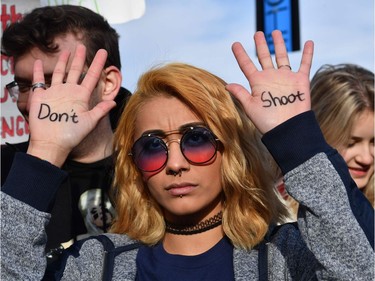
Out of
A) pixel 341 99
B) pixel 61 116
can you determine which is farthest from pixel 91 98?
pixel 341 99

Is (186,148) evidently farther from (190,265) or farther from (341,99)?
(341,99)

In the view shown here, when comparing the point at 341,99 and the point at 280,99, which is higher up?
the point at 280,99

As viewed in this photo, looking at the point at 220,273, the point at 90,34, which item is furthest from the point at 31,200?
the point at 90,34

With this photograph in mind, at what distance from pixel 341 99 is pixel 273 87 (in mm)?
1505

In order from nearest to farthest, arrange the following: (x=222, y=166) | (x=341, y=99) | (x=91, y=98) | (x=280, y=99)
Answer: (x=280, y=99) < (x=222, y=166) < (x=91, y=98) < (x=341, y=99)

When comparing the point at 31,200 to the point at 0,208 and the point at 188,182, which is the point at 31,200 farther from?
the point at 188,182

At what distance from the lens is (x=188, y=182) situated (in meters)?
2.37

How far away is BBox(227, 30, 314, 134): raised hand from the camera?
86.2 inches

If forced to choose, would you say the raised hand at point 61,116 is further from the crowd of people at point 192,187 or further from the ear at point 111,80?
the ear at point 111,80

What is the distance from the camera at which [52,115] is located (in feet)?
7.80

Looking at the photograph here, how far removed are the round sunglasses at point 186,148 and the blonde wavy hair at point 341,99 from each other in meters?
1.23

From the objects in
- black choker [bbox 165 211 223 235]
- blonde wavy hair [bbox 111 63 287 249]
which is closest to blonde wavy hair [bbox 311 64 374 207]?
blonde wavy hair [bbox 111 63 287 249]

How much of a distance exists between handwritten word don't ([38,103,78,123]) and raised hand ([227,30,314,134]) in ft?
1.63

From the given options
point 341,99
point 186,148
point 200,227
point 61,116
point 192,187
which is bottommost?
point 341,99
